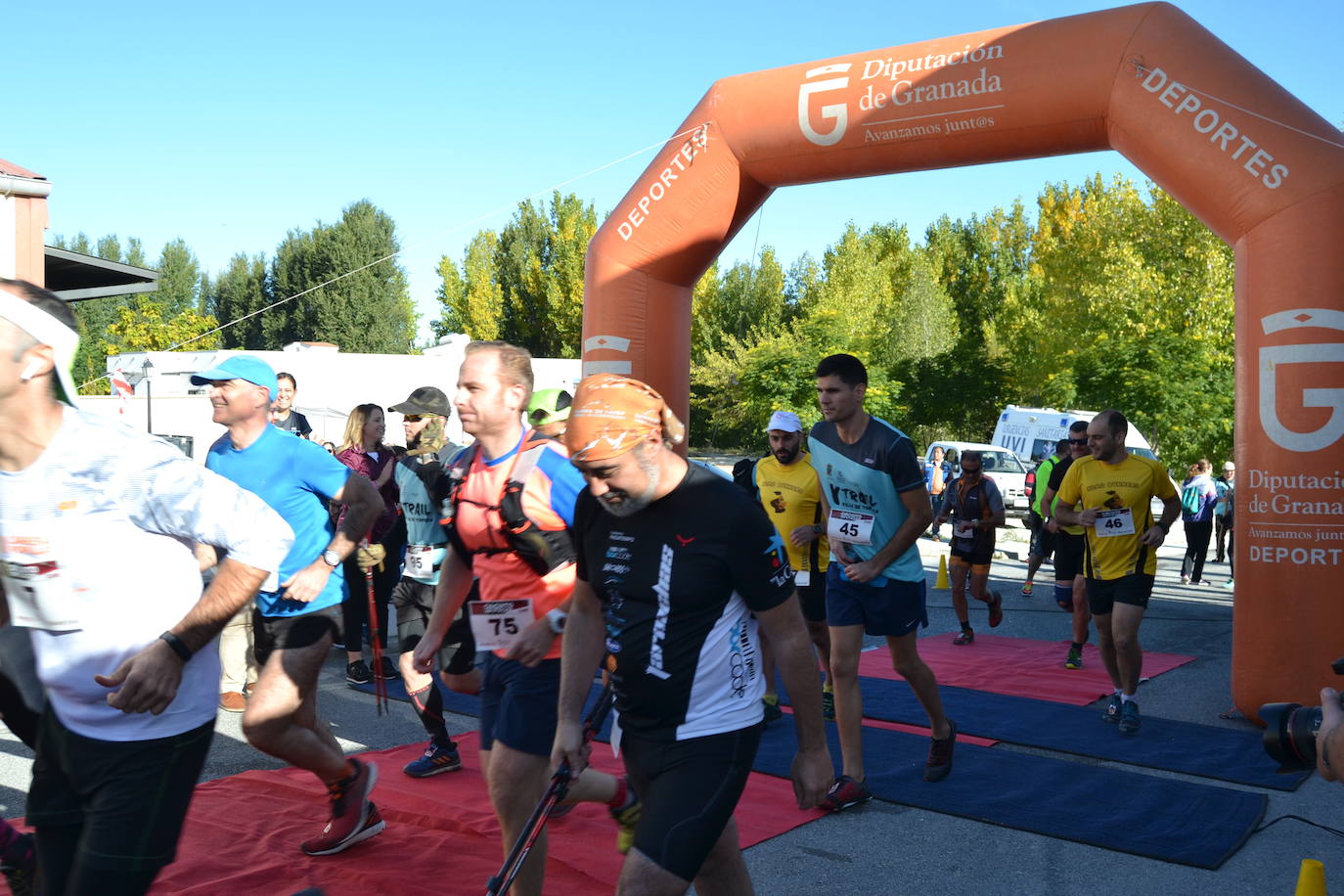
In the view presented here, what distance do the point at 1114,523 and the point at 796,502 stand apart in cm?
192

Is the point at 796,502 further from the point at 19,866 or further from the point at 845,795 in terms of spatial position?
the point at 19,866

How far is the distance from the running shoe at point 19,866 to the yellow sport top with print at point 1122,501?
572 cm

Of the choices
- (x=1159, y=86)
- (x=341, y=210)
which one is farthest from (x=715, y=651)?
(x=341, y=210)

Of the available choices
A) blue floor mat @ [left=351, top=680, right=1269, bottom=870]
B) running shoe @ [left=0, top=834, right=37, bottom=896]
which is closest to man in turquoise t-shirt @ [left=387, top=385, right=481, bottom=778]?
blue floor mat @ [left=351, top=680, right=1269, bottom=870]

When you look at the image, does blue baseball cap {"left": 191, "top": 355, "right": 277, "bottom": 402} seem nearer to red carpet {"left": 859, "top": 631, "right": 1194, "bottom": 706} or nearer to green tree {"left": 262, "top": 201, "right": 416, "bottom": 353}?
red carpet {"left": 859, "top": 631, "right": 1194, "bottom": 706}

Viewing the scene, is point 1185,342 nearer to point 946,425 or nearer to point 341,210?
point 946,425

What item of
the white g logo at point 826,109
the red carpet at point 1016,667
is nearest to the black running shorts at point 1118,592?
the red carpet at point 1016,667

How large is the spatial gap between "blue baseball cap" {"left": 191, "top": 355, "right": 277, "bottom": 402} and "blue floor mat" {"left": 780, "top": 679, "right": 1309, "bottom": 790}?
4437 millimetres

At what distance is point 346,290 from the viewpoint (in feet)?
182

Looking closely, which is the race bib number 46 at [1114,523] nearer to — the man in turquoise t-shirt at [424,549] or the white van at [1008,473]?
the man in turquoise t-shirt at [424,549]

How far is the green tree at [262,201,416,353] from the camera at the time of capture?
55750mm

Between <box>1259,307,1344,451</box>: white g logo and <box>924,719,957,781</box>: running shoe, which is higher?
<box>1259,307,1344,451</box>: white g logo

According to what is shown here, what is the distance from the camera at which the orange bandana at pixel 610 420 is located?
8.55 feet

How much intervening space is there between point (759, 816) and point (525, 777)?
2.09 metres
